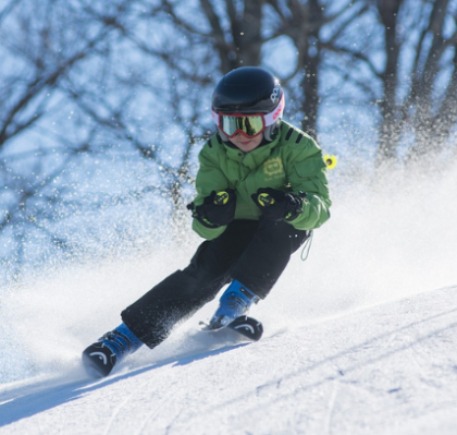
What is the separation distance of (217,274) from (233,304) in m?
0.23

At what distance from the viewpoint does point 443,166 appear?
10383mm

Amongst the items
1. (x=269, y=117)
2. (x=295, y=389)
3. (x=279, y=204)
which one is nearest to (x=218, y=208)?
(x=279, y=204)

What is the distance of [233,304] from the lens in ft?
9.50

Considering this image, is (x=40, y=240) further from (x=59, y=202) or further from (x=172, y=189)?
(x=172, y=189)

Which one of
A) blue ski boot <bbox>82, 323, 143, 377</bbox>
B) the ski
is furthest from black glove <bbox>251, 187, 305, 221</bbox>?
blue ski boot <bbox>82, 323, 143, 377</bbox>

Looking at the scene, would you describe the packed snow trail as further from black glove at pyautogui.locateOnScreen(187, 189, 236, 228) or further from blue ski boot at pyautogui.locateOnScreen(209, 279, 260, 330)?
black glove at pyautogui.locateOnScreen(187, 189, 236, 228)

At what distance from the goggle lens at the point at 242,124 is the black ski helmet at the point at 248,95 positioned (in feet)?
0.10

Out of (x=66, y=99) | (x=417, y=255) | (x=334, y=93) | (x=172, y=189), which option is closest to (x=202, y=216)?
(x=417, y=255)

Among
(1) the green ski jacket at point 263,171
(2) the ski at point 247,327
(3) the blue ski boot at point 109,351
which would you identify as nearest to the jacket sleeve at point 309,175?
(1) the green ski jacket at point 263,171

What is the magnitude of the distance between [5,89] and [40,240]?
290cm

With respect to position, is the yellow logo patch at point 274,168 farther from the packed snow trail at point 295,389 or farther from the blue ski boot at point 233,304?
the packed snow trail at point 295,389

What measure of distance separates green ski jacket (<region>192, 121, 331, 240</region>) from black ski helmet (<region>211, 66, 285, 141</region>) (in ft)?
0.31

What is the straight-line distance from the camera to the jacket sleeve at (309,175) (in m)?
2.99

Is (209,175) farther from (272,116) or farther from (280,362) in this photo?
(280,362)
